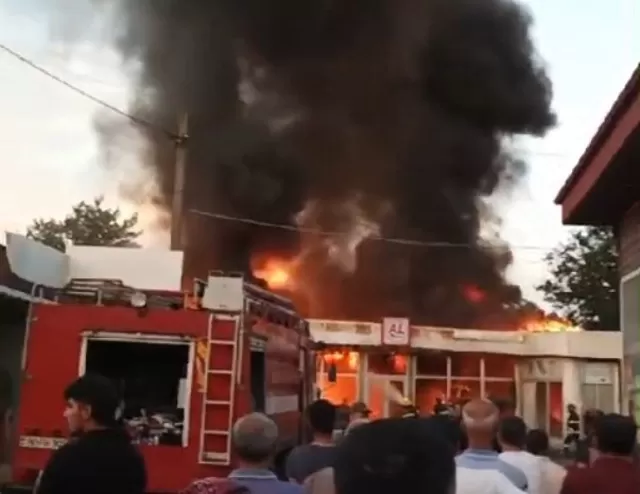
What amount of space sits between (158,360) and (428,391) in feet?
63.9

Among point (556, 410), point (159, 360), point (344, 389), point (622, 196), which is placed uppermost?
point (622, 196)

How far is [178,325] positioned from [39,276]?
1.29m

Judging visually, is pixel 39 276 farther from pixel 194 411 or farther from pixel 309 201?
pixel 309 201

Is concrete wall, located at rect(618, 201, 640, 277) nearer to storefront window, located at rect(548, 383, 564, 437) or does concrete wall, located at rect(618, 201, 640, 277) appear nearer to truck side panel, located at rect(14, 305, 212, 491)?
truck side panel, located at rect(14, 305, 212, 491)

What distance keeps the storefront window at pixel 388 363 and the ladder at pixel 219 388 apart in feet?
63.2

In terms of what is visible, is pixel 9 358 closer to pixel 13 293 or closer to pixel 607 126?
pixel 13 293

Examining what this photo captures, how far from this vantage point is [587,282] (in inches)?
1572

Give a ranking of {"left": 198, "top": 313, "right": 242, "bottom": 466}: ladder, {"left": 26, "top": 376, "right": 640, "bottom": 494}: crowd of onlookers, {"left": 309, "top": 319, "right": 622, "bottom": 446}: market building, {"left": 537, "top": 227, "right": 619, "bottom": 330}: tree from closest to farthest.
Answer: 1. {"left": 26, "top": 376, "right": 640, "bottom": 494}: crowd of onlookers
2. {"left": 198, "top": 313, "right": 242, "bottom": 466}: ladder
3. {"left": 309, "top": 319, "right": 622, "bottom": 446}: market building
4. {"left": 537, "top": 227, "right": 619, "bottom": 330}: tree

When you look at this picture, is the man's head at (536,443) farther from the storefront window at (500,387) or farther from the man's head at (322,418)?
the storefront window at (500,387)

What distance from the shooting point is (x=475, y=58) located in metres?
30.2

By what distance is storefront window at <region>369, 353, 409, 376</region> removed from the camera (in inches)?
1070

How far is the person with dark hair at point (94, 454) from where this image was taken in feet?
11.1

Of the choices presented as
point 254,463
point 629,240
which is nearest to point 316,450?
point 254,463

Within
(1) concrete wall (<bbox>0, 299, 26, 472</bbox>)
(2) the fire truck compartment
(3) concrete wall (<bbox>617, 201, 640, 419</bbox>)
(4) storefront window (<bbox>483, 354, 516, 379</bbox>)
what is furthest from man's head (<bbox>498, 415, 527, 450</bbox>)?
(4) storefront window (<bbox>483, 354, 516, 379</bbox>)
